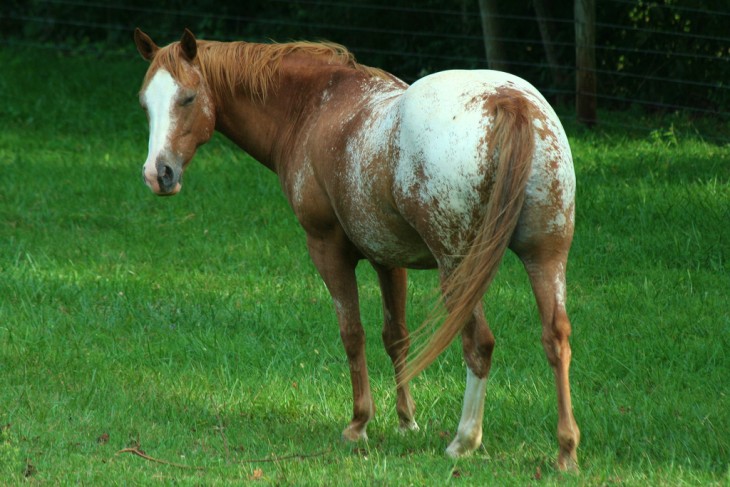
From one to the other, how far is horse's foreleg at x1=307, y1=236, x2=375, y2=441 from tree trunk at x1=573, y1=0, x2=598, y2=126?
5954mm

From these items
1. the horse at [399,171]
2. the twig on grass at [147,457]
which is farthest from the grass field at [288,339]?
the horse at [399,171]

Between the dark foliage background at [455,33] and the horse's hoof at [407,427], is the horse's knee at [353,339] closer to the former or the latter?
the horse's hoof at [407,427]

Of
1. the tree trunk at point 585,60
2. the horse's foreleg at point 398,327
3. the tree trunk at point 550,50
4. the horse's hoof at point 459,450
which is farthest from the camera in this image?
the tree trunk at point 550,50

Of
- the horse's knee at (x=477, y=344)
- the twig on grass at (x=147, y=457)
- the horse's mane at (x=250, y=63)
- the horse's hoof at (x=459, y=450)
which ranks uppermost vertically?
the horse's mane at (x=250, y=63)

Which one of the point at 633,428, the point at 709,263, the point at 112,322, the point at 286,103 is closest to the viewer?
the point at 633,428

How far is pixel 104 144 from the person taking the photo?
1115 centimetres

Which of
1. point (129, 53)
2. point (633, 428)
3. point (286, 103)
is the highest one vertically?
point (286, 103)

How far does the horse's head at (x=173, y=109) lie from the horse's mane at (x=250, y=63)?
0.25 feet

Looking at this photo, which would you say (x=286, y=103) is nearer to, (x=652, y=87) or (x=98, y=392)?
(x=98, y=392)

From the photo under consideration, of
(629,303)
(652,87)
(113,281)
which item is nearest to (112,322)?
(113,281)

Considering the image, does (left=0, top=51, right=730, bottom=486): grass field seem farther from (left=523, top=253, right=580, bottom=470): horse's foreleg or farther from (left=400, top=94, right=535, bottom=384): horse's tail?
(left=400, top=94, right=535, bottom=384): horse's tail

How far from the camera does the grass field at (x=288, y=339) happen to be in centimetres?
461

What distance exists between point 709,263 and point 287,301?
2.73 m

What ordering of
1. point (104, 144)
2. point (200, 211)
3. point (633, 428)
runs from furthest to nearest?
point (104, 144) < point (200, 211) < point (633, 428)
